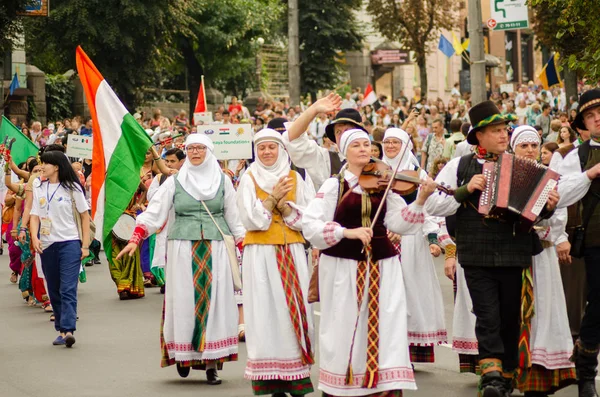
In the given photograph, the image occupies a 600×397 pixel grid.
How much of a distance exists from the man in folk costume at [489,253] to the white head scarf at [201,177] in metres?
2.44

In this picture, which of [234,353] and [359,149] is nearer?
[359,149]

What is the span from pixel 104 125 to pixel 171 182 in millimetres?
2366

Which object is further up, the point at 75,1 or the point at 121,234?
the point at 75,1

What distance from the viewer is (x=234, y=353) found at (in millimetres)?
9633

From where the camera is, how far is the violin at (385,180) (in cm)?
732

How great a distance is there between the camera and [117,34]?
1451 inches

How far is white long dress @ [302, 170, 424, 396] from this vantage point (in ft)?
24.4

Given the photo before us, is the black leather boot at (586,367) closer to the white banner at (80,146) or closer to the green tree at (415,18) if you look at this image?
the white banner at (80,146)

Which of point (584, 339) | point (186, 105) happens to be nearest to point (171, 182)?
point (584, 339)

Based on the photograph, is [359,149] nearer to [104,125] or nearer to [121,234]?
[104,125]

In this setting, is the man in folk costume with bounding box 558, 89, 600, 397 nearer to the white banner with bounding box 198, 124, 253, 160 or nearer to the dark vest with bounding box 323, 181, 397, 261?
the dark vest with bounding box 323, 181, 397, 261

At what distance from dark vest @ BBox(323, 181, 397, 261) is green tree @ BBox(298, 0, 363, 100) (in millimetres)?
41001

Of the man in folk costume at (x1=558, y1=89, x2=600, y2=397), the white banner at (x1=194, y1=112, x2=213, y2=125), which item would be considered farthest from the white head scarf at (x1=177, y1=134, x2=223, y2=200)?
the white banner at (x1=194, y1=112, x2=213, y2=125)

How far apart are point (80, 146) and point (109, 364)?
10.5 m
